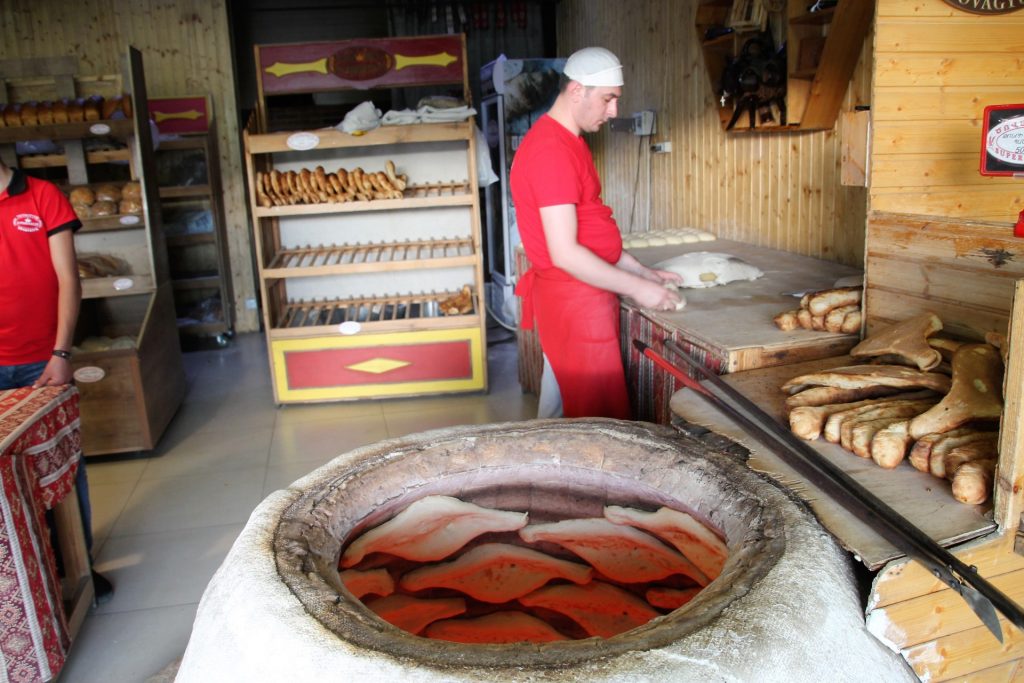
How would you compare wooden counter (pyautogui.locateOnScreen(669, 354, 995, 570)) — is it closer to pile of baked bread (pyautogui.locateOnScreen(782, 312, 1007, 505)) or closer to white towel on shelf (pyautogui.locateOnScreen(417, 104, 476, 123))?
pile of baked bread (pyautogui.locateOnScreen(782, 312, 1007, 505))

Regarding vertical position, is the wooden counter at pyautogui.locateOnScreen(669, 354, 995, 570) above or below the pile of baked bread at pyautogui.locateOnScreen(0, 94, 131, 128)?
below

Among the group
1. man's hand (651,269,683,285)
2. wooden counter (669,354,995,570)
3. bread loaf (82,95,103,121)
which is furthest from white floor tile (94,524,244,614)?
bread loaf (82,95,103,121)

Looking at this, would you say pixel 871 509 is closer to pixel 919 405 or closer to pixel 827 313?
pixel 919 405

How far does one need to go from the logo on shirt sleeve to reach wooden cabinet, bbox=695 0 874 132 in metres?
3.21

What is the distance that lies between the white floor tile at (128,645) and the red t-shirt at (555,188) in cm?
171

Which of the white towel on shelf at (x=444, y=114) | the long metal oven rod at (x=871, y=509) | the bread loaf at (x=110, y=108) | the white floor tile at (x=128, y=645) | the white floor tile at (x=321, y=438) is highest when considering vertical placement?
the bread loaf at (x=110, y=108)

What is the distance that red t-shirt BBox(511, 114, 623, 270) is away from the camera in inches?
106

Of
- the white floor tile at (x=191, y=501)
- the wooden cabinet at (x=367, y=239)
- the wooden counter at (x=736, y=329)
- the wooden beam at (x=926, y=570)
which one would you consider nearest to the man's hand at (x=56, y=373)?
the white floor tile at (x=191, y=501)

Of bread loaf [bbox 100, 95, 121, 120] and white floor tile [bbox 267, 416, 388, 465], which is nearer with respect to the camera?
white floor tile [bbox 267, 416, 388, 465]

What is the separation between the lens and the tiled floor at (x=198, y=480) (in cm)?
283

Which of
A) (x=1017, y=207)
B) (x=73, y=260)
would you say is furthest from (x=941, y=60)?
(x=73, y=260)

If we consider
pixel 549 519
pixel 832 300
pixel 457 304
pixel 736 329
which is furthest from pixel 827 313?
pixel 457 304

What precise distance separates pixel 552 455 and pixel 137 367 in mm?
3236

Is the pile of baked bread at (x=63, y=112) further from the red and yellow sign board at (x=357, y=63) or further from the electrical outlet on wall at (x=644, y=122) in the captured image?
the electrical outlet on wall at (x=644, y=122)
